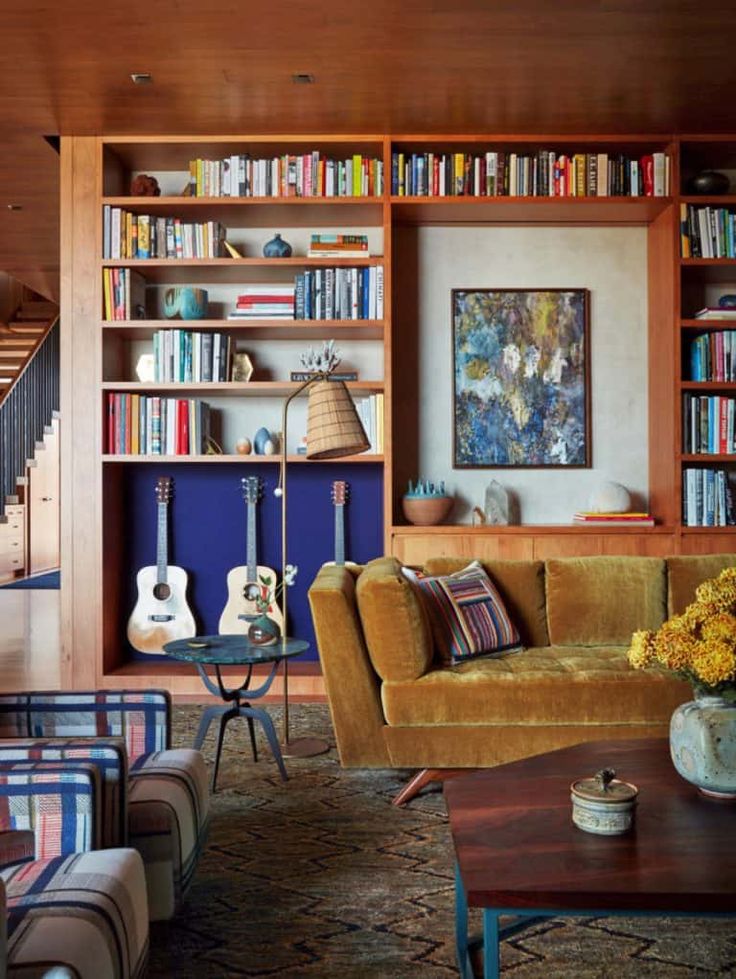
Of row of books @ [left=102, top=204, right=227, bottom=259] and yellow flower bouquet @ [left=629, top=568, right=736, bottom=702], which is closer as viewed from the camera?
yellow flower bouquet @ [left=629, top=568, right=736, bottom=702]

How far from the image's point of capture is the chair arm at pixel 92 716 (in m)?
2.69

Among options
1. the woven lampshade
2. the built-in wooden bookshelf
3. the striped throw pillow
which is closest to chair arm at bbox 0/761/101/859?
the striped throw pillow

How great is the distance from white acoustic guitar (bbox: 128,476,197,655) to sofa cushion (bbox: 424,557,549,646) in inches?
69.2

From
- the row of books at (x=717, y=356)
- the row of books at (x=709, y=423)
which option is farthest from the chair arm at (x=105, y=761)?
the row of books at (x=717, y=356)

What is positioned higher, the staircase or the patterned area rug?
the staircase

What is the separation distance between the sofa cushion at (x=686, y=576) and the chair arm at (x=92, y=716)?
2390 millimetres

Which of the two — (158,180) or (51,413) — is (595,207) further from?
(51,413)

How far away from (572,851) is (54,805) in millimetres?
1018

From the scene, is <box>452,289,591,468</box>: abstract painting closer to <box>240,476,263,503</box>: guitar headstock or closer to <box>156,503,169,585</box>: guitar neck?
<box>240,476,263,503</box>: guitar headstock

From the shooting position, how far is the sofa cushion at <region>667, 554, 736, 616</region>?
432 cm

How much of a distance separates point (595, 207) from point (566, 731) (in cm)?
292

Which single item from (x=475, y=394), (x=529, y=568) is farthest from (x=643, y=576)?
(x=475, y=394)

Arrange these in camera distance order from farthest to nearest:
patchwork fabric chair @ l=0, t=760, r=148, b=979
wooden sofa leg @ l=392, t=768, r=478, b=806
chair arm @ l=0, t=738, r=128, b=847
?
→ wooden sofa leg @ l=392, t=768, r=478, b=806 < chair arm @ l=0, t=738, r=128, b=847 < patchwork fabric chair @ l=0, t=760, r=148, b=979

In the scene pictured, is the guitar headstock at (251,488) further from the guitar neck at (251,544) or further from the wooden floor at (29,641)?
the wooden floor at (29,641)
